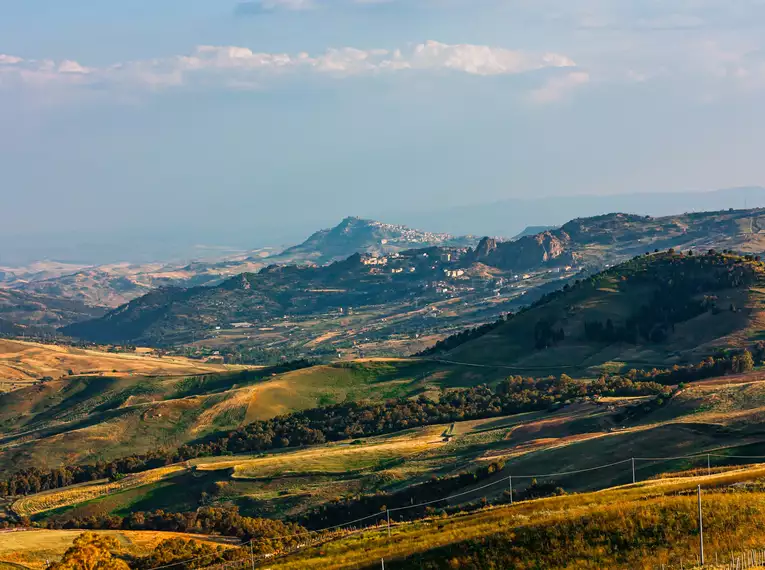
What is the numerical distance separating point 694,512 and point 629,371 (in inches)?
3904

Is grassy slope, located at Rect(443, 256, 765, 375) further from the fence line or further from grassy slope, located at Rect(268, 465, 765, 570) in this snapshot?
grassy slope, located at Rect(268, 465, 765, 570)

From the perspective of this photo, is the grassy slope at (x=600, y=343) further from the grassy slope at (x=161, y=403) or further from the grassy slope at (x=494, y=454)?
the grassy slope at (x=494, y=454)

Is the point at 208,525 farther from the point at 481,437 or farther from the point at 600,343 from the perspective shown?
the point at 600,343

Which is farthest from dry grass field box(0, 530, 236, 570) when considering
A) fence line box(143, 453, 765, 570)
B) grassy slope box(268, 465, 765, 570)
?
grassy slope box(268, 465, 765, 570)

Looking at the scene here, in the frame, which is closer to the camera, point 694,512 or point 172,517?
point 694,512

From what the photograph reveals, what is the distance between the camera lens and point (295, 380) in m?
154

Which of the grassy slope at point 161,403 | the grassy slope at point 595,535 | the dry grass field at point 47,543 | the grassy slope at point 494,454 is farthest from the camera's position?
the grassy slope at point 161,403

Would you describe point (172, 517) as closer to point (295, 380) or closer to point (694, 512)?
point (694, 512)

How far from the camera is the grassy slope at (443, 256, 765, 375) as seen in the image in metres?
137

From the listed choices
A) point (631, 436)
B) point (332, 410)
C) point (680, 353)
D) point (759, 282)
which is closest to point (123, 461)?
point (332, 410)

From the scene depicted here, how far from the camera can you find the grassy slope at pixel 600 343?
136625 millimetres

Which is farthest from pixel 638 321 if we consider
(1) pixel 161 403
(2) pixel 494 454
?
(1) pixel 161 403

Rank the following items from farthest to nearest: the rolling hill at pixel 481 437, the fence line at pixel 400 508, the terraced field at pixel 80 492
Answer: the terraced field at pixel 80 492, the fence line at pixel 400 508, the rolling hill at pixel 481 437

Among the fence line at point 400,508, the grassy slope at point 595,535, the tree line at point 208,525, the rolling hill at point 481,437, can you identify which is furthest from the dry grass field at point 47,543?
the grassy slope at point 595,535
